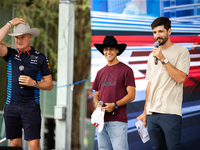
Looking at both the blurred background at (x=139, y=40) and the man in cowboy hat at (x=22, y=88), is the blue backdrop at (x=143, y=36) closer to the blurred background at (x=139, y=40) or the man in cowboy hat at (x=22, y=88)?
the blurred background at (x=139, y=40)

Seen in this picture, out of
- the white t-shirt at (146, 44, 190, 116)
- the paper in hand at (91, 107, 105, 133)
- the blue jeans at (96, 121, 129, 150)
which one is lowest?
the blue jeans at (96, 121, 129, 150)

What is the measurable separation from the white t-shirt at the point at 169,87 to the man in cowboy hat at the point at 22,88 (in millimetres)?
1160

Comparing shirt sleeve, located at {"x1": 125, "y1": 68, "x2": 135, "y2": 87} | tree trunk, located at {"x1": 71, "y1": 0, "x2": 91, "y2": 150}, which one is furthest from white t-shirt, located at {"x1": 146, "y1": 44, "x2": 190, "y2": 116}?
tree trunk, located at {"x1": 71, "y1": 0, "x2": 91, "y2": 150}

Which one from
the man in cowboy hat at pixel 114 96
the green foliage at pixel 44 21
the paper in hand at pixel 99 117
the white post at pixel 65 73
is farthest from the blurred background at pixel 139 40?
the paper in hand at pixel 99 117

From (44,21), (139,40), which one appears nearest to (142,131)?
(139,40)

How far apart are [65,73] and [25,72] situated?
4.29 ft

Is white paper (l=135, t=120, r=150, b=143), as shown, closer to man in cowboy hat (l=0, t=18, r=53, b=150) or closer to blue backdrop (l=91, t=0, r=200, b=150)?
blue backdrop (l=91, t=0, r=200, b=150)

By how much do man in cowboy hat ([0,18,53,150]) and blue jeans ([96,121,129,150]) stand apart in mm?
682

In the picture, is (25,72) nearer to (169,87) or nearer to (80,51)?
(169,87)

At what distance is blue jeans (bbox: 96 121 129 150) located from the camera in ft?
8.32

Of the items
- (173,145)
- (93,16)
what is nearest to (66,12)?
(93,16)

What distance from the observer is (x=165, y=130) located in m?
2.37

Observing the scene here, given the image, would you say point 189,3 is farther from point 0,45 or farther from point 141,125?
point 0,45

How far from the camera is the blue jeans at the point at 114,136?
8.32 feet
